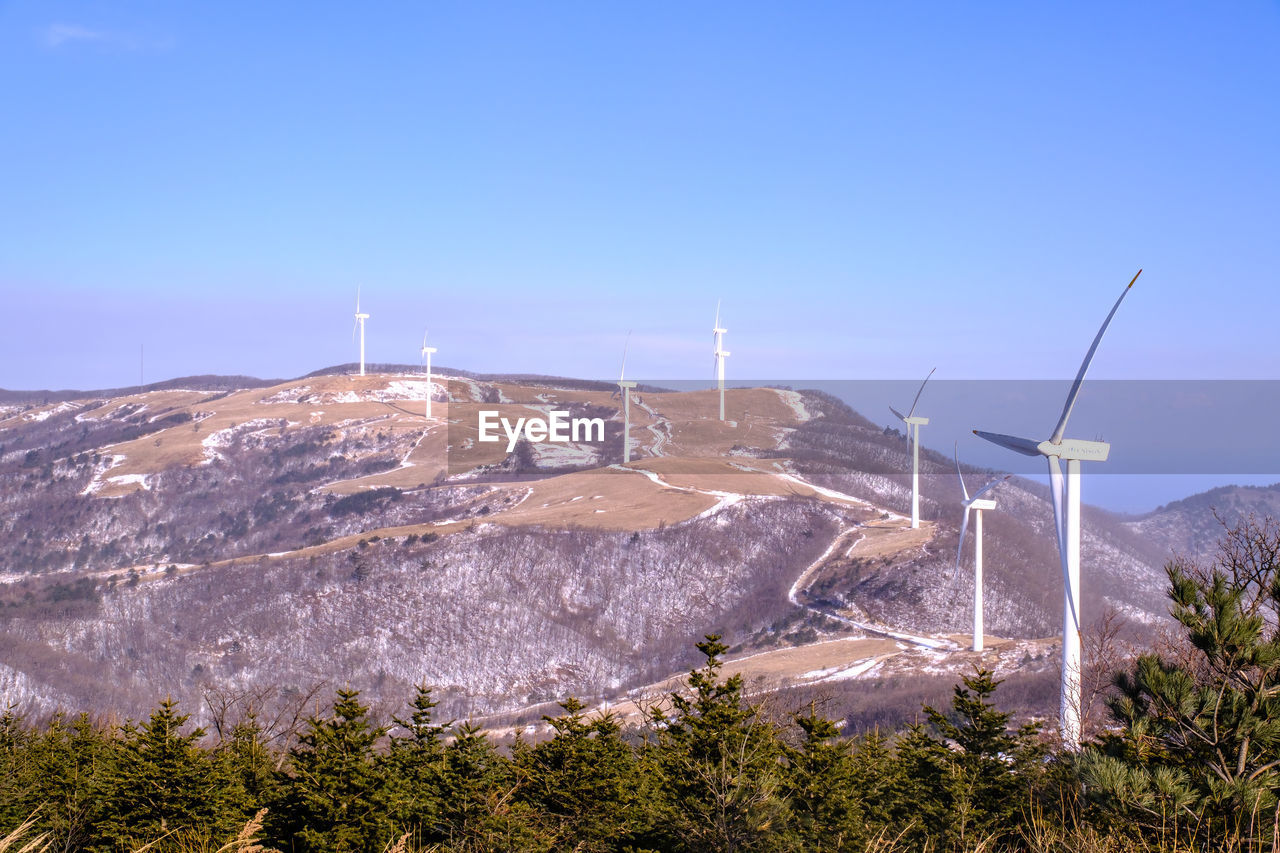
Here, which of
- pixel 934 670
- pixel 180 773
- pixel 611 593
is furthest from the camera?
pixel 611 593

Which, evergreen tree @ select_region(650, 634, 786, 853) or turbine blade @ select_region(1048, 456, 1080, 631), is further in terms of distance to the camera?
turbine blade @ select_region(1048, 456, 1080, 631)

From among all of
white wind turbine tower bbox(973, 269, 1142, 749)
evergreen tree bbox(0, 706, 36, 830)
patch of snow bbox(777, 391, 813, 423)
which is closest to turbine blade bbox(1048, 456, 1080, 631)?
white wind turbine tower bbox(973, 269, 1142, 749)

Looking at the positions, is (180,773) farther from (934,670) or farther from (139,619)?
(139,619)

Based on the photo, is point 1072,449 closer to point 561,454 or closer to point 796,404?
point 561,454

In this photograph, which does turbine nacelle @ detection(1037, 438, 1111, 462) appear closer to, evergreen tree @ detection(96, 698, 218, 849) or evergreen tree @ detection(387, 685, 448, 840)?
evergreen tree @ detection(387, 685, 448, 840)

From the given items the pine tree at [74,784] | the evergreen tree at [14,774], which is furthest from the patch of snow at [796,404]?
the pine tree at [74,784]

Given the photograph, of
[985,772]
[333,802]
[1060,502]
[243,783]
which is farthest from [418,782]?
[1060,502]

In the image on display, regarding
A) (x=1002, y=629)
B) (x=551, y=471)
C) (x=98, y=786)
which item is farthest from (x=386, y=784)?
(x=551, y=471)
